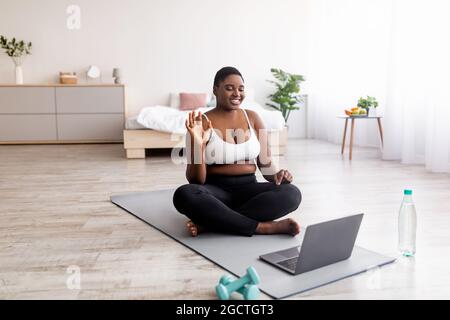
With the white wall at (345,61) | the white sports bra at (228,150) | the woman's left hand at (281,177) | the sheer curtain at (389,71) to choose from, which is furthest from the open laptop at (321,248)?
the white wall at (345,61)

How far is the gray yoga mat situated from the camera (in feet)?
5.93

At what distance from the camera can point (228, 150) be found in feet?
8.05

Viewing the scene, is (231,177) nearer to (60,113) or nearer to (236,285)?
(236,285)

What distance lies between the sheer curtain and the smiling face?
2362mm

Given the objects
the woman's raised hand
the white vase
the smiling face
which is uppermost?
the white vase

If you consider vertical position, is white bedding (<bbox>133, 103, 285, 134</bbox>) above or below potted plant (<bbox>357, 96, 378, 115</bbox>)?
below

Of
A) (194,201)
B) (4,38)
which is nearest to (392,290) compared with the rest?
(194,201)

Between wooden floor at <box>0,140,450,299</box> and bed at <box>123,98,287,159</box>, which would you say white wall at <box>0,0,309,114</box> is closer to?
bed at <box>123,98,287,159</box>

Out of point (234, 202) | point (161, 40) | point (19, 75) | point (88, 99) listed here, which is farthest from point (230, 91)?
point (19, 75)

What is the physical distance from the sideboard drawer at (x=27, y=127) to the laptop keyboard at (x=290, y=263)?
501 centimetres

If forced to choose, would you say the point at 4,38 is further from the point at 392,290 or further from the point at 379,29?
the point at 392,290

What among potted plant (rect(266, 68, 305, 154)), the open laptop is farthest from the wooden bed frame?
the open laptop

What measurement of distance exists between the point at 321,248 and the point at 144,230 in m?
1.02
